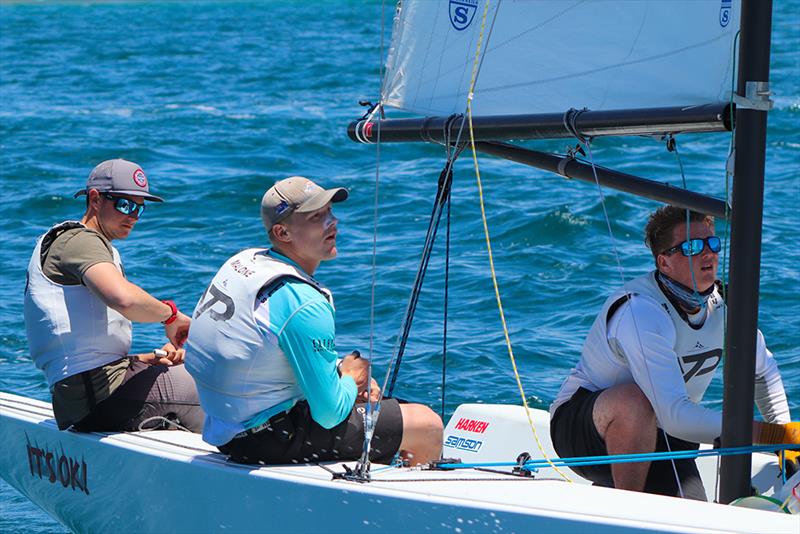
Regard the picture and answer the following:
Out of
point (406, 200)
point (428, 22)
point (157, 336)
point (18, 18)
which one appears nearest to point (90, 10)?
point (18, 18)

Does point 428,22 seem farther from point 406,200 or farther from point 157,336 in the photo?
point 406,200

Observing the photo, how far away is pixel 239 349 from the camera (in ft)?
8.69

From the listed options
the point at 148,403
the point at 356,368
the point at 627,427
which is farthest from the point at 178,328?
the point at 627,427

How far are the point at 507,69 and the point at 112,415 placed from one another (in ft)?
4.65

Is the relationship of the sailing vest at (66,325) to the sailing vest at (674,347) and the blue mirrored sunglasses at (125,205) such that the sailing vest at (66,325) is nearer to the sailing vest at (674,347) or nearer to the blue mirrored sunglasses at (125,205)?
the blue mirrored sunglasses at (125,205)

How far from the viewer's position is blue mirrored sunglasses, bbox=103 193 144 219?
10.6ft

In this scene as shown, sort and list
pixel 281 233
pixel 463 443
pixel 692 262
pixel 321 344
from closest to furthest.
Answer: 1. pixel 321 344
2. pixel 281 233
3. pixel 692 262
4. pixel 463 443

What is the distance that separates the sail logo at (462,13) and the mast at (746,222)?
101 centimetres

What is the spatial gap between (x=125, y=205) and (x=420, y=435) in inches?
39.8

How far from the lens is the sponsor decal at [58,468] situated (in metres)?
3.24

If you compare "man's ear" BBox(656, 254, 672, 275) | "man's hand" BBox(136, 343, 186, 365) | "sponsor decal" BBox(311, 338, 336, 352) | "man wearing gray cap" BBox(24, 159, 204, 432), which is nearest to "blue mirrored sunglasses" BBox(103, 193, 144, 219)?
"man wearing gray cap" BBox(24, 159, 204, 432)

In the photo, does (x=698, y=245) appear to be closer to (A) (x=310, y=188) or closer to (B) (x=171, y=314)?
(A) (x=310, y=188)

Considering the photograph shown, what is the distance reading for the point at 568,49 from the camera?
325 cm

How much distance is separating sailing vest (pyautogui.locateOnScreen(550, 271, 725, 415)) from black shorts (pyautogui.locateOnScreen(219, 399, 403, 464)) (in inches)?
21.6
